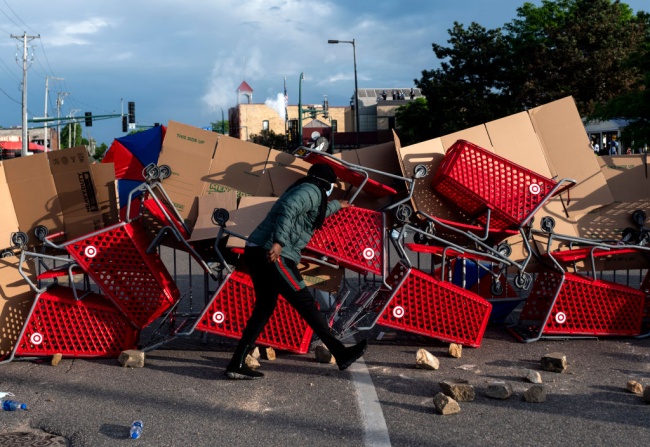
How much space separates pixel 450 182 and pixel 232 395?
2608mm

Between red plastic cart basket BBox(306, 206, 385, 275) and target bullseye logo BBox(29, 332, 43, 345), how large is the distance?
2.24 metres

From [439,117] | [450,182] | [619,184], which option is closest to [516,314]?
[619,184]

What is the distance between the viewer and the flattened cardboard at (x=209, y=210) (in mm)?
6324

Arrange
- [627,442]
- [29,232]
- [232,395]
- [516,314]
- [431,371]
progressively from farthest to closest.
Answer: [516,314]
[29,232]
[431,371]
[232,395]
[627,442]

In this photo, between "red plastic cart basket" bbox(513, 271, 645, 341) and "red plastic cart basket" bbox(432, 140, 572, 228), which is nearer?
"red plastic cart basket" bbox(432, 140, 572, 228)

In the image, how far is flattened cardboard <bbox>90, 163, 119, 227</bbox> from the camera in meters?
6.68

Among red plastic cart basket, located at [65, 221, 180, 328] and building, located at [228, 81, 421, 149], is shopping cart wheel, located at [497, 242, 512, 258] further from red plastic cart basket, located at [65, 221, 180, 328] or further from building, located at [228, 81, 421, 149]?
building, located at [228, 81, 421, 149]

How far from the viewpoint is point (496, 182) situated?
6703 millimetres

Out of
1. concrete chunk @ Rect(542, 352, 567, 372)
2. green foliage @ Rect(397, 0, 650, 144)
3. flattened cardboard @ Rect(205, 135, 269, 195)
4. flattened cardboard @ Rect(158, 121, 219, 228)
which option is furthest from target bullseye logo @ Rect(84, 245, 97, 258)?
green foliage @ Rect(397, 0, 650, 144)

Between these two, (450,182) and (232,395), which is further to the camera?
(450,182)

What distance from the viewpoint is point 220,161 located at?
22.4 feet

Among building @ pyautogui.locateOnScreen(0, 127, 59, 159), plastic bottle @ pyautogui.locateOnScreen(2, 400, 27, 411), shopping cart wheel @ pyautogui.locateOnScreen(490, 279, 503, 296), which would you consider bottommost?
plastic bottle @ pyautogui.locateOnScreen(2, 400, 27, 411)

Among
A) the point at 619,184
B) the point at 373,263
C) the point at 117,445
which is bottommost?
the point at 117,445

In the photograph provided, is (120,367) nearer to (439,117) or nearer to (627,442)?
(627,442)
